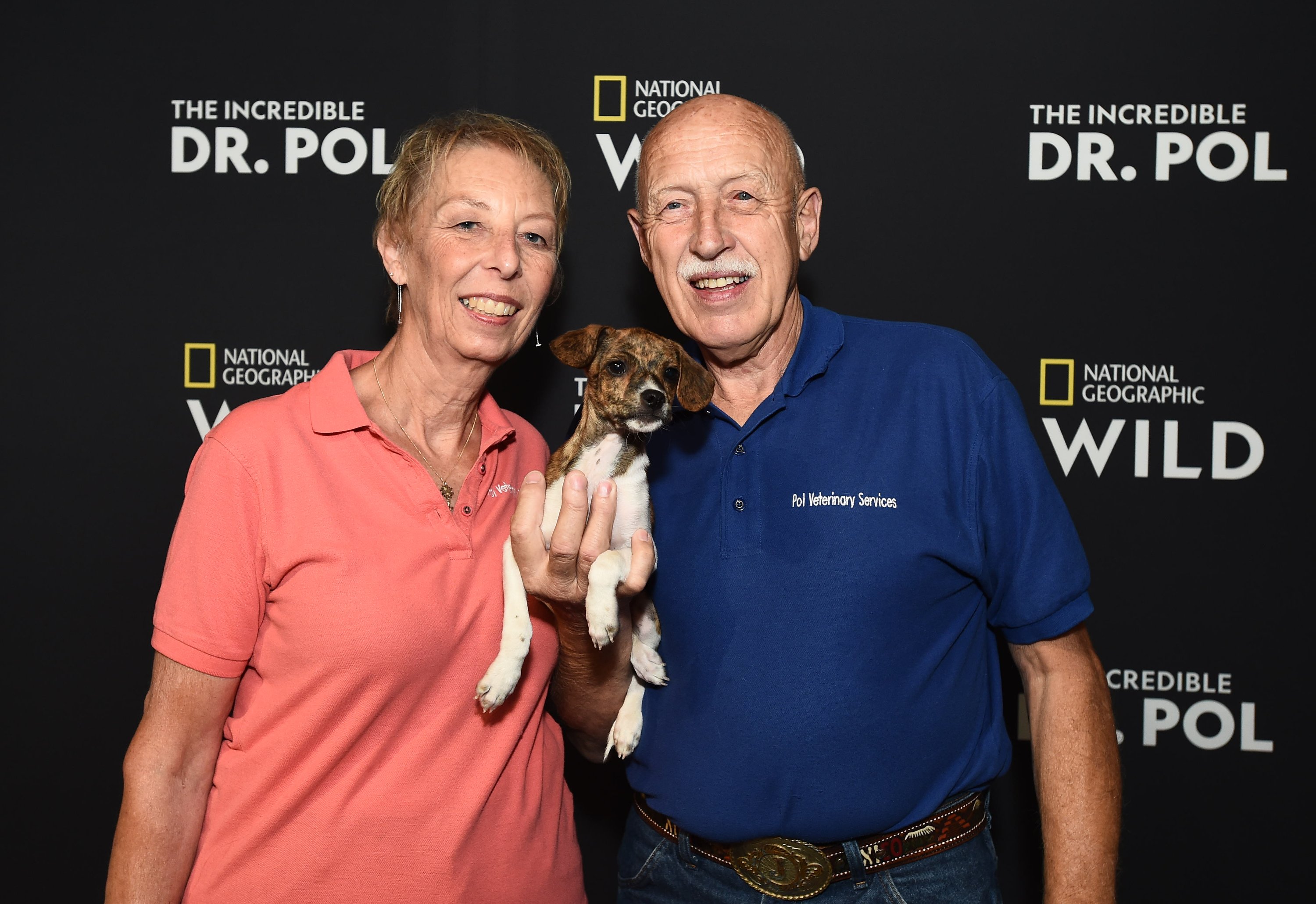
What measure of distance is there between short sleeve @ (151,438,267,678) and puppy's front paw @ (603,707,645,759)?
1.04 meters

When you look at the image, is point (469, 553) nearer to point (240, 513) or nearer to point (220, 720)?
point (240, 513)

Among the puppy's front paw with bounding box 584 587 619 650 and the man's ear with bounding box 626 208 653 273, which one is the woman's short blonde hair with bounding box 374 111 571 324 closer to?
the man's ear with bounding box 626 208 653 273

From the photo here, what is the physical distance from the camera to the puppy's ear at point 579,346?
8.61 feet

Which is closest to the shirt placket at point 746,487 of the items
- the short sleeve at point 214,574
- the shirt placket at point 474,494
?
the shirt placket at point 474,494

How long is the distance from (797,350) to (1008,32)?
6.76ft

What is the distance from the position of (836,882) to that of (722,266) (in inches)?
63.1

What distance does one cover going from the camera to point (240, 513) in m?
2.01

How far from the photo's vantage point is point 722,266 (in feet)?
7.53

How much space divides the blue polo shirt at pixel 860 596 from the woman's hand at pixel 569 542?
0.20 metres

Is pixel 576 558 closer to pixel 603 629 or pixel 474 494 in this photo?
pixel 603 629

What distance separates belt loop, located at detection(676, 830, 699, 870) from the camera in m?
2.28

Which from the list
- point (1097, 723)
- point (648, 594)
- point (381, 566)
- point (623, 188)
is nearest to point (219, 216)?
point (623, 188)

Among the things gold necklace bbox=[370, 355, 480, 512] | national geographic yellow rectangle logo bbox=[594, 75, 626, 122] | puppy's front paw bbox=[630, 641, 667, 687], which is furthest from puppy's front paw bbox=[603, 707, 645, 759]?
national geographic yellow rectangle logo bbox=[594, 75, 626, 122]

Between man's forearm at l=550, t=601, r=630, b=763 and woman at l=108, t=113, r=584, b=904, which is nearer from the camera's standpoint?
woman at l=108, t=113, r=584, b=904
